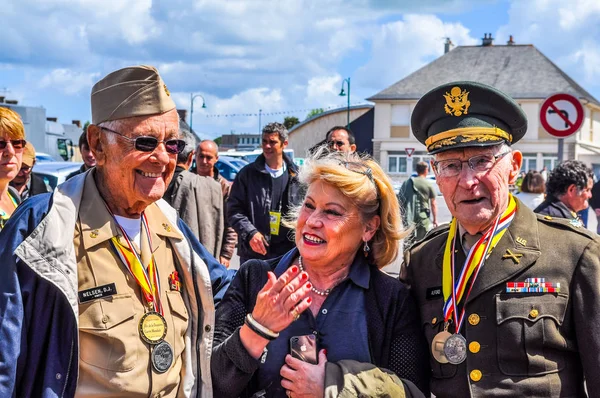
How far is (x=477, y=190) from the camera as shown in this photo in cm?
310

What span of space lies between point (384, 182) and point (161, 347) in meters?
1.31

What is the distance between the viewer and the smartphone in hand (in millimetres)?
3113

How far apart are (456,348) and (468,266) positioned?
36 centimetres

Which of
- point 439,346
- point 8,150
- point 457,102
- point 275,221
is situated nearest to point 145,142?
point 457,102

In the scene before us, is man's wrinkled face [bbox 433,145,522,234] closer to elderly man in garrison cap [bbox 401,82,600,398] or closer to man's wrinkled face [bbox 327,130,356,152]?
elderly man in garrison cap [bbox 401,82,600,398]

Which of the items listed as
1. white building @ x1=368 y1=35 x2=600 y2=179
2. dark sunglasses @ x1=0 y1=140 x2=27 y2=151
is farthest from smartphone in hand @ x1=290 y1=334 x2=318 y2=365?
white building @ x1=368 y1=35 x2=600 y2=179

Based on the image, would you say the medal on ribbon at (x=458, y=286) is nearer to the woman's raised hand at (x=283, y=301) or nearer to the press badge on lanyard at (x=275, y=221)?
the woman's raised hand at (x=283, y=301)

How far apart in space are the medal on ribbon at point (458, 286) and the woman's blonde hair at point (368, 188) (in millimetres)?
348

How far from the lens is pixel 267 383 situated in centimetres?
314

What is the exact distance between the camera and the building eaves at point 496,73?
54.1 m

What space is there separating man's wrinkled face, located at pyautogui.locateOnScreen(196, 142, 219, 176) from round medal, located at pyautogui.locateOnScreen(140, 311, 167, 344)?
6.23m

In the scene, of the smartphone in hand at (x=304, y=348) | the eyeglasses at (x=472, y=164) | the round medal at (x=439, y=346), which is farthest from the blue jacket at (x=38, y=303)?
the eyeglasses at (x=472, y=164)

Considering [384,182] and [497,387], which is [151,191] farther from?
[497,387]

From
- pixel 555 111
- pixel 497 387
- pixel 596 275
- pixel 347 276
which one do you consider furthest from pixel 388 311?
pixel 555 111
